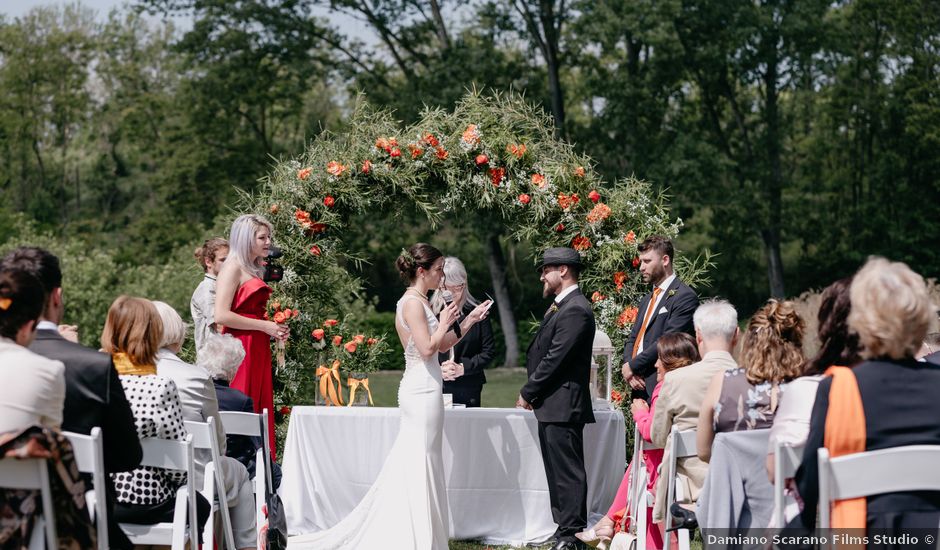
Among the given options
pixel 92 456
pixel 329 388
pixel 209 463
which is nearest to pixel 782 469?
pixel 92 456

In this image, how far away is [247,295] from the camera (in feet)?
21.8

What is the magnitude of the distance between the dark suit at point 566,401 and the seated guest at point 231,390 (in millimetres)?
1732

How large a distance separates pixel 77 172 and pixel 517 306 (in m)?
17.4

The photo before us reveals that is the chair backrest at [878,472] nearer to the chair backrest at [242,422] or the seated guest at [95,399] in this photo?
the seated guest at [95,399]

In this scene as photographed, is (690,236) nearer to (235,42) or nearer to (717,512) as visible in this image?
(235,42)

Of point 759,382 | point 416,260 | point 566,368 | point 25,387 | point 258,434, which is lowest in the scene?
point 258,434

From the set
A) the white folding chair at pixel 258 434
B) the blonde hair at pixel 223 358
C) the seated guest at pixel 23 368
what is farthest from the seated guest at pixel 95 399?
the blonde hair at pixel 223 358

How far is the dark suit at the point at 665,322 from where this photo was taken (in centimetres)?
668

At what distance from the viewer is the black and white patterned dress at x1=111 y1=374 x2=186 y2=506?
4.34 m

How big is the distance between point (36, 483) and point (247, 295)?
3.43 m

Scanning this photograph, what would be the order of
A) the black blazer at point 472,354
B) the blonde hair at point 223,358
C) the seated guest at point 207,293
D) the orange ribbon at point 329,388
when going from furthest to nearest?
the black blazer at point 472,354
the orange ribbon at point 329,388
the seated guest at point 207,293
the blonde hair at point 223,358

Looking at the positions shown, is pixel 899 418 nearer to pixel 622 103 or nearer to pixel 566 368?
pixel 566 368

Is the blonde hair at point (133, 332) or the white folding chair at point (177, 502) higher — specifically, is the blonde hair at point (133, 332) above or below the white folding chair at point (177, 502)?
above

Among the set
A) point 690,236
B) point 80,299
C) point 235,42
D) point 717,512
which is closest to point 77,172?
point 235,42
